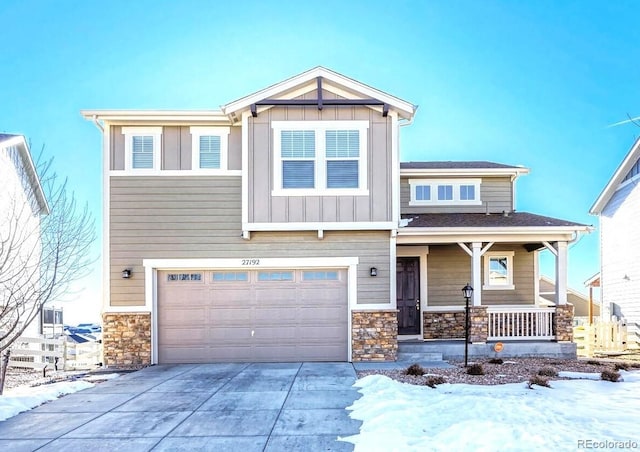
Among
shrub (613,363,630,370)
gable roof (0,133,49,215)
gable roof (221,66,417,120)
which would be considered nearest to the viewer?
shrub (613,363,630,370)

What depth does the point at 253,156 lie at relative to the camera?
10375mm

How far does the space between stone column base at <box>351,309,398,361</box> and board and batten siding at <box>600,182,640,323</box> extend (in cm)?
970

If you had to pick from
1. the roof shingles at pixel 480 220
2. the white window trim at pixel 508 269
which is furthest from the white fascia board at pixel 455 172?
the white window trim at pixel 508 269

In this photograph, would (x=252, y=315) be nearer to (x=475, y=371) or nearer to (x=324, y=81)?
(x=475, y=371)

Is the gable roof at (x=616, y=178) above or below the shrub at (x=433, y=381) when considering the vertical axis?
above

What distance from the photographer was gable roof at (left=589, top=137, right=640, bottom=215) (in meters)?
15.5

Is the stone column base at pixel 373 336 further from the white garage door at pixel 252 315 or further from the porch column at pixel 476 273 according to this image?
the porch column at pixel 476 273

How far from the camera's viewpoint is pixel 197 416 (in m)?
6.20

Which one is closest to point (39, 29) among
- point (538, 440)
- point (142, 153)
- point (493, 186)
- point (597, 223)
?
point (142, 153)

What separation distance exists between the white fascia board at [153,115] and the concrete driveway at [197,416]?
210 inches

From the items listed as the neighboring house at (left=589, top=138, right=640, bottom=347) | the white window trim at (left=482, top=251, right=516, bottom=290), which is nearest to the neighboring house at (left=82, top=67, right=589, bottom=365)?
the white window trim at (left=482, top=251, right=516, bottom=290)

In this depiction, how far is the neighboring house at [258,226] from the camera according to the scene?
10383mm

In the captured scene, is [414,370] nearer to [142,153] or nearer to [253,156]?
[253,156]

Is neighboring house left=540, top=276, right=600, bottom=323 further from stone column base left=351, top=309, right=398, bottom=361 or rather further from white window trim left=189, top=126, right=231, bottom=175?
white window trim left=189, top=126, right=231, bottom=175
